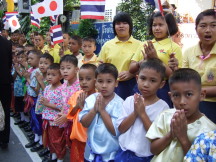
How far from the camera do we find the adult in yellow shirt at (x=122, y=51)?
11.6 ft

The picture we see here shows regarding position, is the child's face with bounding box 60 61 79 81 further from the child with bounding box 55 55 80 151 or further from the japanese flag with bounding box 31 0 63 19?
the japanese flag with bounding box 31 0 63 19

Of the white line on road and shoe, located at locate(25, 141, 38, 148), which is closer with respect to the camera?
the white line on road

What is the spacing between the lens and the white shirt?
84.6 inches

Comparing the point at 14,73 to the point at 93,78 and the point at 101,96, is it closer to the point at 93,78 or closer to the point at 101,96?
the point at 93,78

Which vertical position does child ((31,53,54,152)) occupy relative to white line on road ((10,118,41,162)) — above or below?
above

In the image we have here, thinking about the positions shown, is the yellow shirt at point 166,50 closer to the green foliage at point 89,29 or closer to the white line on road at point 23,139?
the white line on road at point 23,139

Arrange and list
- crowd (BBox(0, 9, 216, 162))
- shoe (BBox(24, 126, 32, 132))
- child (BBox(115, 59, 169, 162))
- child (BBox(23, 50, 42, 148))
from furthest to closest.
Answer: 1. shoe (BBox(24, 126, 32, 132))
2. child (BBox(23, 50, 42, 148))
3. child (BBox(115, 59, 169, 162))
4. crowd (BBox(0, 9, 216, 162))

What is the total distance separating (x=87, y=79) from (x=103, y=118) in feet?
2.27

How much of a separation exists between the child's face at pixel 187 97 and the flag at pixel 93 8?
2.86 m

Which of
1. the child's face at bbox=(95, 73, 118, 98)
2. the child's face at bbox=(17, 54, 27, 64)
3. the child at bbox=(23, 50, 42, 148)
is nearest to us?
the child's face at bbox=(95, 73, 118, 98)

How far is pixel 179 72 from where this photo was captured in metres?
1.92

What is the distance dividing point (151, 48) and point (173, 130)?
1150 millimetres

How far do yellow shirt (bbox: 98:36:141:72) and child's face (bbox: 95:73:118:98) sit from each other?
0.93 meters

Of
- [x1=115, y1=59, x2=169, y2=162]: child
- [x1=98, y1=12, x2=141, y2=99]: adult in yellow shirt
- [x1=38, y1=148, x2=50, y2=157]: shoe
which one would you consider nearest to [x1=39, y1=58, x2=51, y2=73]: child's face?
[x1=98, y1=12, x2=141, y2=99]: adult in yellow shirt
